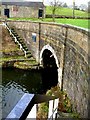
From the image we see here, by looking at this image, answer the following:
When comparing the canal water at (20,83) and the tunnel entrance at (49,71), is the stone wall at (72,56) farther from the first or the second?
the canal water at (20,83)

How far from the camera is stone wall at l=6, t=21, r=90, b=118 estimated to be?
497 inches

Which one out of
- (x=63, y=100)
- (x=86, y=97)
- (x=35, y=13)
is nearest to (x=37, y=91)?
(x=63, y=100)

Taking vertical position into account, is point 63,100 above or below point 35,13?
below

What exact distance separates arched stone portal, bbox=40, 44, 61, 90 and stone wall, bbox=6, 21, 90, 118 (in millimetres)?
748

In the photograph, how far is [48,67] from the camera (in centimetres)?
2688

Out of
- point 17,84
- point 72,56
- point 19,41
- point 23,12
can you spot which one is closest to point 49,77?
point 17,84

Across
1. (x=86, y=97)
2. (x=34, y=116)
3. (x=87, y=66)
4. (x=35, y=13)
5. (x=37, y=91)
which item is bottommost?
(x=37, y=91)

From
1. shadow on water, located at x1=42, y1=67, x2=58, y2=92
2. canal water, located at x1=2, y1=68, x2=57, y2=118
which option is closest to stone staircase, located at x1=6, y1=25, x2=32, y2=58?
canal water, located at x1=2, y1=68, x2=57, y2=118

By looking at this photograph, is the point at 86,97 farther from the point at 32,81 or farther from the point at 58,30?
the point at 32,81

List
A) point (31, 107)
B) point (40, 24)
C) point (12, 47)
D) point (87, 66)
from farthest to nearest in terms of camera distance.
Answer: point (12, 47) < point (40, 24) < point (87, 66) < point (31, 107)

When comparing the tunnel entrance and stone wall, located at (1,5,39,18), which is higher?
stone wall, located at (1,5,39,18)

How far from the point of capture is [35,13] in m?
46.3

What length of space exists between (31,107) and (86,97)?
1022cm

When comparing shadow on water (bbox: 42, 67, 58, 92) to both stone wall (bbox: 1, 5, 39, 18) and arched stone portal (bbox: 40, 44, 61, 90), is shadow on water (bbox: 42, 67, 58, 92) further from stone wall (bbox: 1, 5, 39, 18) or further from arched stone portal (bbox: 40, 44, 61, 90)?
stone wall (bbox: 1, 5, 39, 18)
